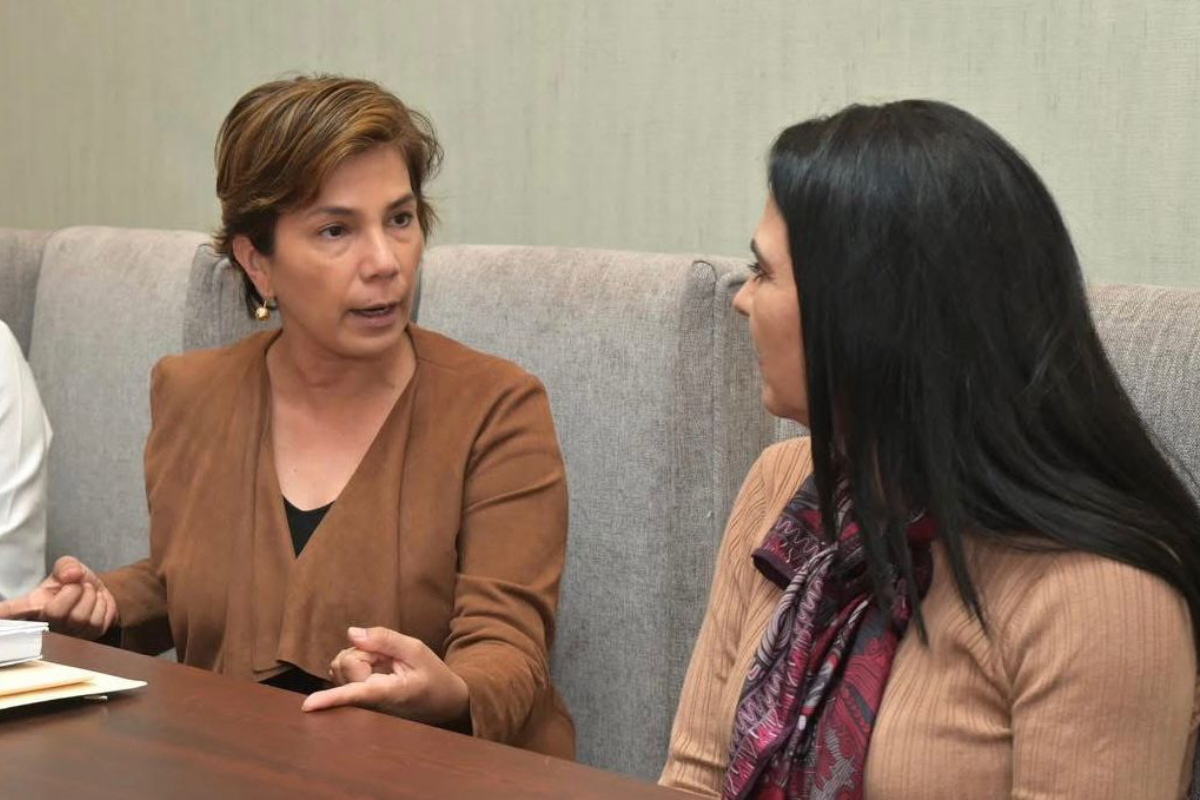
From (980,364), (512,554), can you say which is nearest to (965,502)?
(980,364)

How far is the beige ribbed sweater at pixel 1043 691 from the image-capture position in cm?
136

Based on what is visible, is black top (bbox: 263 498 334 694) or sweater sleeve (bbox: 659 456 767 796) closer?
sweater sleeve (bbox: 659 456 767 796)

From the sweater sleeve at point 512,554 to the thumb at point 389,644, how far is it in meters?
0.19

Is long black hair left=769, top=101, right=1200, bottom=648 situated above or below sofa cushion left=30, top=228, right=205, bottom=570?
above

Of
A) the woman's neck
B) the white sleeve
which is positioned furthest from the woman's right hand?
the white sleeve

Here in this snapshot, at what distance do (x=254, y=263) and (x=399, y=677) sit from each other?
32.1 inches

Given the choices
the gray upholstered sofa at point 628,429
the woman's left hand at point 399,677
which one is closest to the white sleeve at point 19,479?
the gray upholstered sofa at point 628,429

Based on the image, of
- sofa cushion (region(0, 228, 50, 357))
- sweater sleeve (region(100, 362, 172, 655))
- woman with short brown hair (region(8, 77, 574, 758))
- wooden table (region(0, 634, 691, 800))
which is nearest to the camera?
wooden table (region(0, 634, 691, 800))

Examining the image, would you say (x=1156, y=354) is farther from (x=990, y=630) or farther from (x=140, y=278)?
(x=140, y=278)

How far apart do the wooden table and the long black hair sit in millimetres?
377

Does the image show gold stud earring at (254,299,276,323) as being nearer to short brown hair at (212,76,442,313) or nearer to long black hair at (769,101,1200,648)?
short brown hair at (212,76,442,313)

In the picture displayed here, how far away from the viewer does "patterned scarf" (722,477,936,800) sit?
1.49 meters

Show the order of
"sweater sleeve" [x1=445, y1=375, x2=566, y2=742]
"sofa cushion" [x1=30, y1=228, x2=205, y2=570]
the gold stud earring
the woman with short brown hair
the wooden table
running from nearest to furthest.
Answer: the wooden table, "sweater sleeve" [x1=445, y1=375, x2=566, y2=742], the woman with short brown hair, the gold stud earring, "sofa cushion" [x1=30, y1=228, x2=205, y2=570]

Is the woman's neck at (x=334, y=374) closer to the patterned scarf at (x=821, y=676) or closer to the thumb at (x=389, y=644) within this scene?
the thumb at (x=389, y=644)
